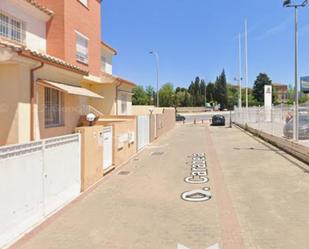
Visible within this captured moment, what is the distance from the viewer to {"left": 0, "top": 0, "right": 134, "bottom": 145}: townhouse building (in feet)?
28.7

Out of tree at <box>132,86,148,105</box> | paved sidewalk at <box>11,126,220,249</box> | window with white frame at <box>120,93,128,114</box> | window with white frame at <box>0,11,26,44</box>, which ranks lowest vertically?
paved sidewalk at <box>11,126,220,249</box>

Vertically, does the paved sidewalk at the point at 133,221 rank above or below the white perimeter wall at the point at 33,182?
below

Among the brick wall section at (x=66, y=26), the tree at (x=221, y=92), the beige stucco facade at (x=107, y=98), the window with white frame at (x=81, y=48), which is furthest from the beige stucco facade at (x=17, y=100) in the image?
the tree at (x=221, y=92)

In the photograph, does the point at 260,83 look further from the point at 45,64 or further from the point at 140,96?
the point at 45,64

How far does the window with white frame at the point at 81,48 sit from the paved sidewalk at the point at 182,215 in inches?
243

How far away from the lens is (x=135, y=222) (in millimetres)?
6375

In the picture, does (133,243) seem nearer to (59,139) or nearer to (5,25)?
(59,139)

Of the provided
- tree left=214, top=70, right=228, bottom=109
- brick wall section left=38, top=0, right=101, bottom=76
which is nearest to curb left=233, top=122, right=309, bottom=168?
brick wall section left=38, top=0, right=101, bottom=76

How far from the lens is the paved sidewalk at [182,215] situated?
17.8 ft

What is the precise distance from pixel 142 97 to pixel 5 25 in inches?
3670

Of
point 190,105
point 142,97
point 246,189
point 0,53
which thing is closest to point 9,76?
point 0,53

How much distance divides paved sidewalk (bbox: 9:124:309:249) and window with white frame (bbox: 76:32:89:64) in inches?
243

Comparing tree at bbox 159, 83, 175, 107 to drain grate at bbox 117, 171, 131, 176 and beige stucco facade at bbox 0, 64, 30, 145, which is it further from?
beige stucco facade at bbox 0, 64, 30, 145

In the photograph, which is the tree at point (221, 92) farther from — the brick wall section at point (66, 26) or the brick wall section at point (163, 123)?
the brick wall section at point (66, 26)
